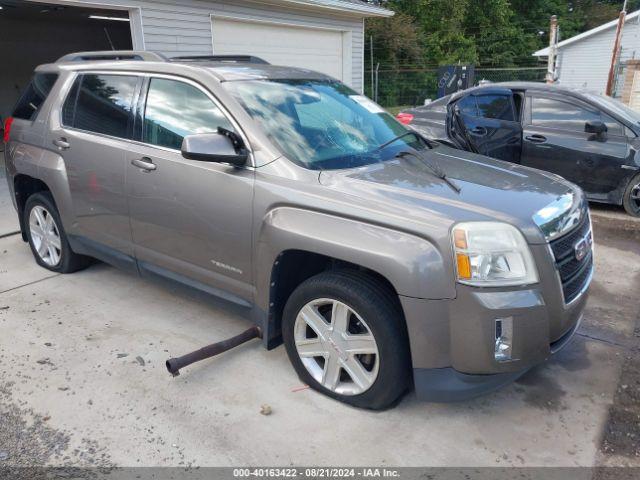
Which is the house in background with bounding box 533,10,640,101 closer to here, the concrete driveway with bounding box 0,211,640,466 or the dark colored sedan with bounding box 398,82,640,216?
the dark colored sedan with bounding box 398,82,640,216

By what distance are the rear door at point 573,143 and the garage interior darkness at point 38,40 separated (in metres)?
11.9

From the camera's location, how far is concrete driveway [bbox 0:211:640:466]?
105 inches

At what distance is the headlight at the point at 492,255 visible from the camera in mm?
2479

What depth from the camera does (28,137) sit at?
15.3 ft

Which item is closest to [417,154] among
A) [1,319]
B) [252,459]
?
[252,459]

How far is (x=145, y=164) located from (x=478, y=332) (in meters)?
2.38

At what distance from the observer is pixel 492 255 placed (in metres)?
2.50

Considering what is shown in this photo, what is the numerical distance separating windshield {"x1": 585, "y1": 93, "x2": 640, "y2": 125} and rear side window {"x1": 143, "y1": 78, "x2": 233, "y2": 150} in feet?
17.6

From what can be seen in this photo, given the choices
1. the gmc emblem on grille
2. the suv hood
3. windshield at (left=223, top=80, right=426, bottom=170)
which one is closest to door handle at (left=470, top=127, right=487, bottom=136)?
windshield at (left=223, top=80, right=426, bottom=170)

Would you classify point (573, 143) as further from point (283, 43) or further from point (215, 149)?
point (283, 43)

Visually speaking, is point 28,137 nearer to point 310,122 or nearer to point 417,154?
point 310,122

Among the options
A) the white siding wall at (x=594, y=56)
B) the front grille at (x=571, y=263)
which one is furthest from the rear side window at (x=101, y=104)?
the white siding wall at (x=594, y=56)

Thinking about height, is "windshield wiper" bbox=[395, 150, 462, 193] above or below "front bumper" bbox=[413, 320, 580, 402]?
above

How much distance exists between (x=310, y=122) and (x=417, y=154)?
28.4 inches
